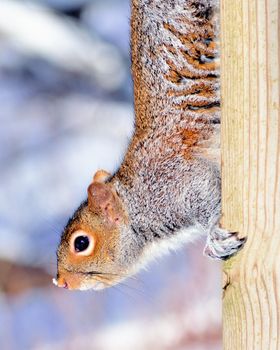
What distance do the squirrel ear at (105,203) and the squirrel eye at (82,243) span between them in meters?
0.07

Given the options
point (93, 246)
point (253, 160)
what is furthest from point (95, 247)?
point (253, 160)

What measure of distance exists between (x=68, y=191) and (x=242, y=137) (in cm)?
302

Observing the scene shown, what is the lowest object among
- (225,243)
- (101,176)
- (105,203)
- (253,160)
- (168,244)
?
(225,243)

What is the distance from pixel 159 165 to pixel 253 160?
0.77 meters

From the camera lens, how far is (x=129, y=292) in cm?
279

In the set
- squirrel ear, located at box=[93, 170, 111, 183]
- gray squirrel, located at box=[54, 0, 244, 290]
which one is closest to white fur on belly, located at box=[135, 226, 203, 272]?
gray squirrel, located at box=[54, 0, 244, 290]

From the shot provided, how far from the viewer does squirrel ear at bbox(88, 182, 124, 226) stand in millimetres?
2555

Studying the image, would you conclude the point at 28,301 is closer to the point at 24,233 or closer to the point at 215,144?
the point at 24,233

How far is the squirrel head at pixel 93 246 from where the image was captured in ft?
8.51

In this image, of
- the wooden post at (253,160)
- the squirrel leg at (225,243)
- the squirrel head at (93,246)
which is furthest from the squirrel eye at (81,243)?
the wooden post at (253,160)

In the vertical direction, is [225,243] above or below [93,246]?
below

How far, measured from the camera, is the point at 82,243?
8.72ft

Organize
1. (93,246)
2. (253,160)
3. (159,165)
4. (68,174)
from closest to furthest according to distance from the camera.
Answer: (253,160)
(159,165)
(93,246)
(68,174)

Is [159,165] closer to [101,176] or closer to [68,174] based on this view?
[101,176]
